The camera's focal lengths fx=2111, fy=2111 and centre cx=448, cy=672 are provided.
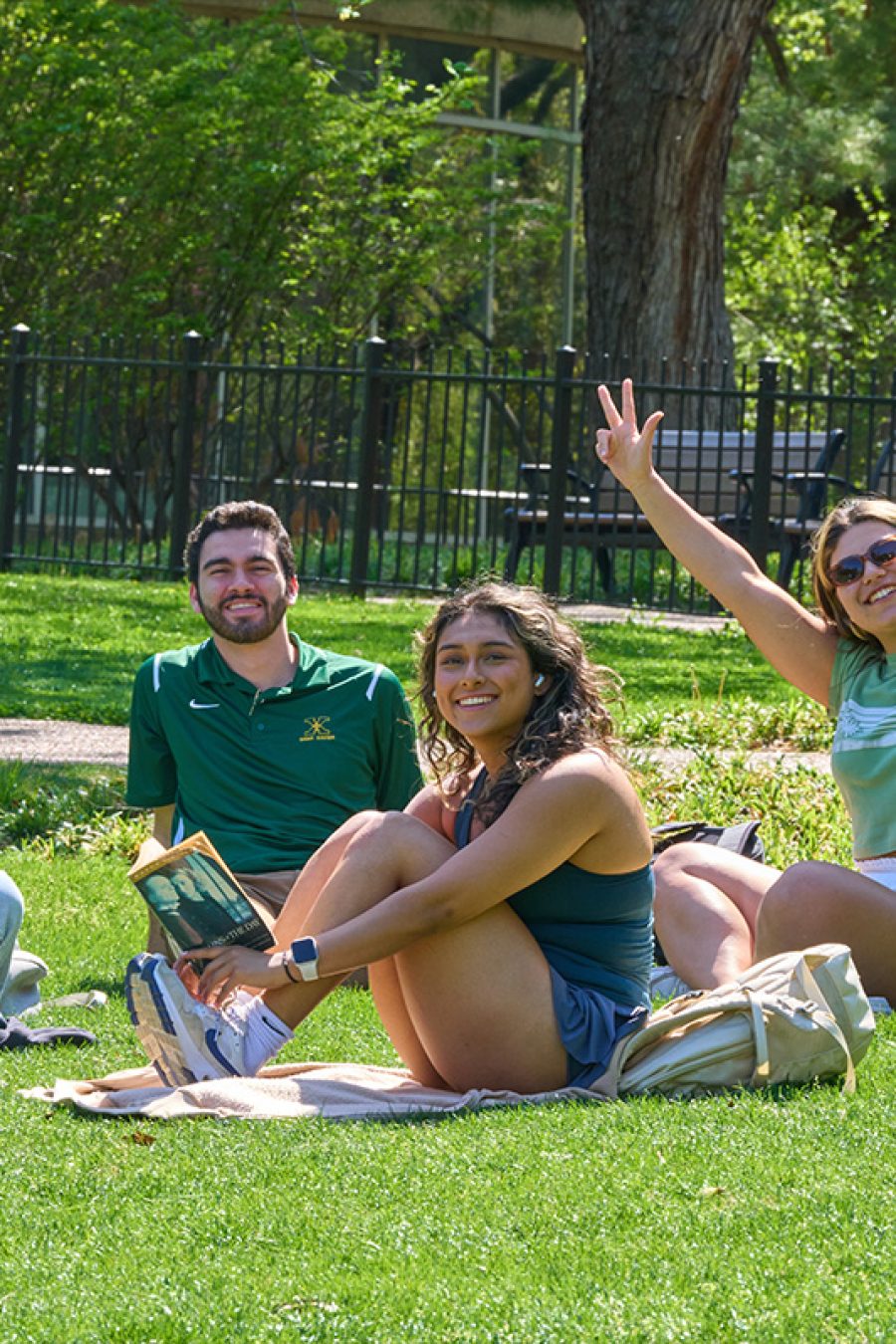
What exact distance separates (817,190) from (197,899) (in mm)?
28291

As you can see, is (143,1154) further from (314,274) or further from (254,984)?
(314,274)

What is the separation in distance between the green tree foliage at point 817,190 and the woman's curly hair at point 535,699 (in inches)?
1035

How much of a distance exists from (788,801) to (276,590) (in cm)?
276

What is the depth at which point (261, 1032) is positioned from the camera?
175 inches

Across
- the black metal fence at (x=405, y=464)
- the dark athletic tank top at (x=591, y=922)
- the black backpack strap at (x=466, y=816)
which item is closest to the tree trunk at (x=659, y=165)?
the black metal fence at (x=405, y=464)

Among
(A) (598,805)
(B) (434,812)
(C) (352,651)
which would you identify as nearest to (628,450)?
(B) (434,812)

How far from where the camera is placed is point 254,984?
4.41 metres

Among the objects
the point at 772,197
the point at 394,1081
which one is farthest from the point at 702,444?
the point at 772,197

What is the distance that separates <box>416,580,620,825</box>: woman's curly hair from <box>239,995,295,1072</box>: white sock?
2.00ft

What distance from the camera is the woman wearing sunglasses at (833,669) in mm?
4977

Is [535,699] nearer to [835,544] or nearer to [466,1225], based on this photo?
[835,544]

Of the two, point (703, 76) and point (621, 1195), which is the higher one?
point (703, 76)

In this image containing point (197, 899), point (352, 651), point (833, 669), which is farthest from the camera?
point (352, 651)

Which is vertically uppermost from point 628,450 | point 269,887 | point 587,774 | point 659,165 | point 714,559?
point 659,165
